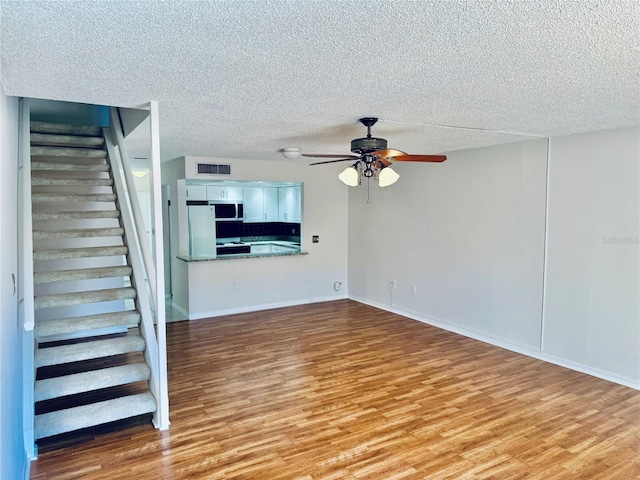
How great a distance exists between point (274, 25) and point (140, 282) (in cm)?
253

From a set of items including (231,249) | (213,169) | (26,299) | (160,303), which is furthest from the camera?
(231,249)

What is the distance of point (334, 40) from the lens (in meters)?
1.80

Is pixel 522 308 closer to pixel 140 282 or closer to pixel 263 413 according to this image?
pixel 263 413

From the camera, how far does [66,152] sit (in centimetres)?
427

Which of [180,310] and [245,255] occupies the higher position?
[245,255]

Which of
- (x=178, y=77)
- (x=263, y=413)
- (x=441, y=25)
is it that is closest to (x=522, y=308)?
(x=263, y=413)

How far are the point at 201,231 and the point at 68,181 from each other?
236 cm

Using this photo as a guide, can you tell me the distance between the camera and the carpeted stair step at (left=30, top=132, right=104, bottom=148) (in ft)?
14.0

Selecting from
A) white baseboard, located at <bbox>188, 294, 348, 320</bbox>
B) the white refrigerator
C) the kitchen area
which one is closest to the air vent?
the kitchen area

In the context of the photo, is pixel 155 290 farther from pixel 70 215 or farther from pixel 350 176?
pixel 350 176

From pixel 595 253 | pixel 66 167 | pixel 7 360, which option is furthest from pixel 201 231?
pixel 595 253

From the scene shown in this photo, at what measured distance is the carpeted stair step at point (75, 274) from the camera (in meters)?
3.29

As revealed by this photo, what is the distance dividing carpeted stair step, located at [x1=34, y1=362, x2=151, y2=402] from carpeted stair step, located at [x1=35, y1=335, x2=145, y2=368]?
117mm

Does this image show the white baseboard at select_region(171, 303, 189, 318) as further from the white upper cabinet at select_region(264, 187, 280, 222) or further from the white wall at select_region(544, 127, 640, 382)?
the white wall at select_region(544, 127, 640, 382)
